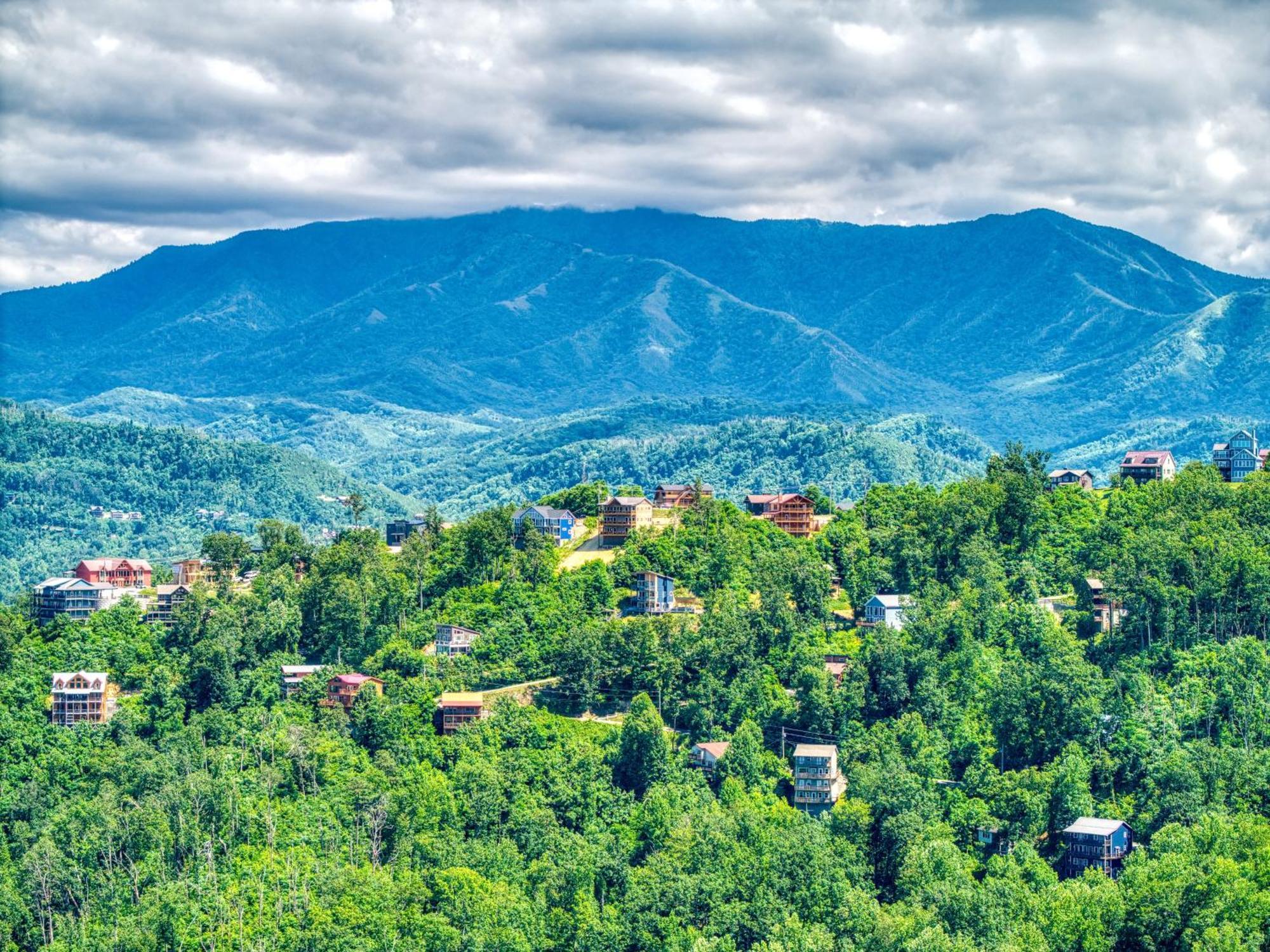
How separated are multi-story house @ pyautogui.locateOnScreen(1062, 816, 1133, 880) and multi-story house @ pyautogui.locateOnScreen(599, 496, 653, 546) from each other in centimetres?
4600

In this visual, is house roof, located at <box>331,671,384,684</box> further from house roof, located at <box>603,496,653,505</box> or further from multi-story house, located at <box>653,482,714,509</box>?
multi-story house, located at <box>653,482,714,509</box>

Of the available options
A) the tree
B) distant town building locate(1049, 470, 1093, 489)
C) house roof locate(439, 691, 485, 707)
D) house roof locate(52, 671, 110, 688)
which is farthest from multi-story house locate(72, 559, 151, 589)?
distant town building locate(1049, 470, 1093, 489)

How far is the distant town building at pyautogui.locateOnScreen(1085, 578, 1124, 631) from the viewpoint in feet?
330

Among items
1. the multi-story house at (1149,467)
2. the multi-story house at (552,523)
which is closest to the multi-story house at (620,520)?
the multi-story house at (552,523)

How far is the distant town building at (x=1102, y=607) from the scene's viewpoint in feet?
330

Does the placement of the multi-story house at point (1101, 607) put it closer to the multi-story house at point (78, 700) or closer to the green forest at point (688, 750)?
the green forest at point (688, 750)

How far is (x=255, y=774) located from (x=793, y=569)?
34.3 m

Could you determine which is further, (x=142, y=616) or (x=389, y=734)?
(x=142, y=616)

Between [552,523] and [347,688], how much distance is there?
27083mm

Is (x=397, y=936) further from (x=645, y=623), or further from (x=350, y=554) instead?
(x=350, y=554)

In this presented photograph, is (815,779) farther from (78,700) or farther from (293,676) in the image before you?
(78,700)

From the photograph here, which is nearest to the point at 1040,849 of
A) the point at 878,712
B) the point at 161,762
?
the point at 878,712

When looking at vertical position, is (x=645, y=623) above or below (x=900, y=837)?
above

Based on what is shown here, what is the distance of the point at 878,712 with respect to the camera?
95.9 metres
